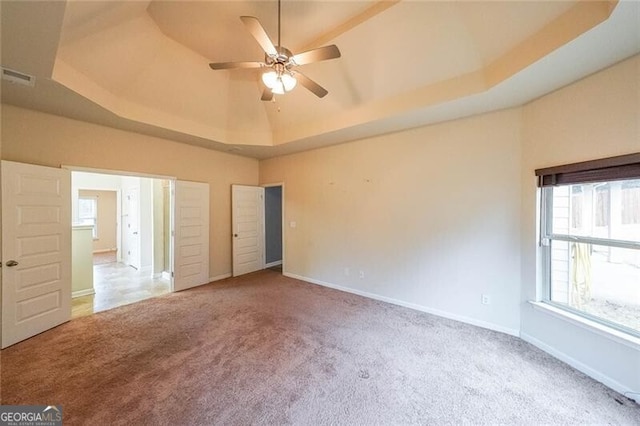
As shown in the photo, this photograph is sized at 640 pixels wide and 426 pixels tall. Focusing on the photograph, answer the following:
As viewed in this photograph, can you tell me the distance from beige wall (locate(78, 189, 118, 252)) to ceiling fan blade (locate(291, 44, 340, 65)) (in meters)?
9.97

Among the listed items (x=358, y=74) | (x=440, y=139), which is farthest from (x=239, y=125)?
(x=440, y=139)

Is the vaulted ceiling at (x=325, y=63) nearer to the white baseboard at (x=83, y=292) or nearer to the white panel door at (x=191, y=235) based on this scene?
the white panel door at (x=191, y=235)

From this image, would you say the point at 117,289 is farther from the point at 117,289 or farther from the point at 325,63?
the point at 325,63

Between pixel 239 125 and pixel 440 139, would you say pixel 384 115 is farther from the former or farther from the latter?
pixel 239 125

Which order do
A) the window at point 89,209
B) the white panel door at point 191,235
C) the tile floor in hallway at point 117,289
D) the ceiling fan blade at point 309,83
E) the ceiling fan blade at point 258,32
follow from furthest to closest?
the window at point 89,209, the white panel door at point 191,235, the tile floor in hallway at point 117,289, the ceiling fan blade at point 309,83, the ceiling fan blade at point 258,32

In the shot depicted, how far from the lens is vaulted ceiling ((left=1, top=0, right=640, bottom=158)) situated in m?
1.93

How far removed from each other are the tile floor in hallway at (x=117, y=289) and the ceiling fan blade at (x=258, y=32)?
434 cm

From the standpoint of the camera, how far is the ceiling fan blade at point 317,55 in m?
2.00

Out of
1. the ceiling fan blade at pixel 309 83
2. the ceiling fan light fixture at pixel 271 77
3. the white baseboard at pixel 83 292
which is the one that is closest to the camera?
the ceiling fan light fixture at pixel 271 77

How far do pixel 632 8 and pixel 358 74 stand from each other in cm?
232

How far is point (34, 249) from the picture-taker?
2.90 metres

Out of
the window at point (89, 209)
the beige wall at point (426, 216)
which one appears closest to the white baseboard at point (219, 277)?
the beige wall at point (426, 216)

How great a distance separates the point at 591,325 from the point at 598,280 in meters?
0.46

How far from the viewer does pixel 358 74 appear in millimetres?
3227
